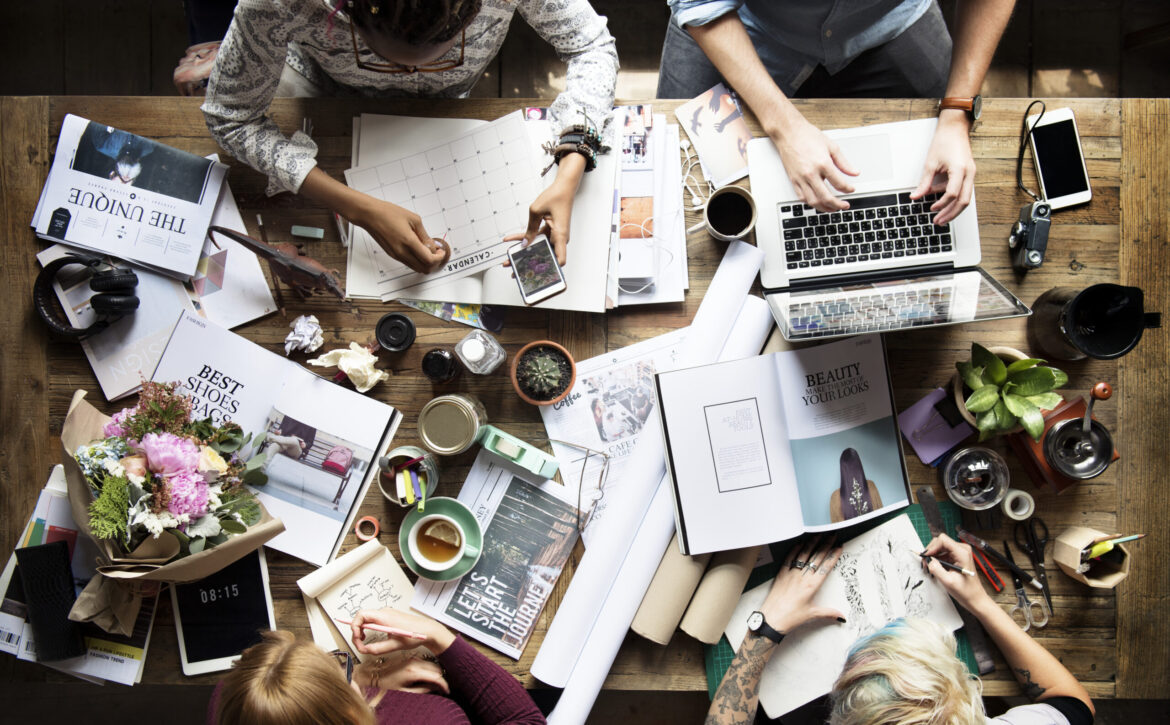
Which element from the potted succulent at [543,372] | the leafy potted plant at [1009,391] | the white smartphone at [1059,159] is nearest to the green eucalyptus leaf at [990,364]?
the leafy potted plant at [1009,391]

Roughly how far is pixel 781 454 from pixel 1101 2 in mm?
1906

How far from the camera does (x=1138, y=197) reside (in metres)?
1.27

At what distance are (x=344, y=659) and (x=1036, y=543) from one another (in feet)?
4.29

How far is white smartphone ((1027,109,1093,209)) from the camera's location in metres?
1.26

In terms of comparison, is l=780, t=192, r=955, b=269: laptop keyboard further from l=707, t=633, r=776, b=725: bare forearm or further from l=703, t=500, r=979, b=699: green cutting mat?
l=707, t=633, r=776, b=725: bare forearm

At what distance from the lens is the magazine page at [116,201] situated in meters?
1.26

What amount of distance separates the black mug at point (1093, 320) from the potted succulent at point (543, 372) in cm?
88

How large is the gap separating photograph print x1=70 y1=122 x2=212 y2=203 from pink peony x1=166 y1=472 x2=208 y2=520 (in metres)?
0.54

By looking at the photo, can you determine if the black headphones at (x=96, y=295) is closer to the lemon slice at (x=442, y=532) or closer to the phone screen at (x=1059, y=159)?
the lemon slice at (x=442, y=532)

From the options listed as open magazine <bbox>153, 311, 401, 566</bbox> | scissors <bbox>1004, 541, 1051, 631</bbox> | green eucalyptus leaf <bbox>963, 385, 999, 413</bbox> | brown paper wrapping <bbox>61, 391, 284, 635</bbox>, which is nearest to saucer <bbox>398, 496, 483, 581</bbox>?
open magazine <bbox>153, 311, 401, 566</bbox>

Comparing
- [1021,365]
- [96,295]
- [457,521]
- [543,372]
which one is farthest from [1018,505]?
[96,295]

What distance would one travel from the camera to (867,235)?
4.07ft

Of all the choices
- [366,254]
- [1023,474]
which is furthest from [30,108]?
[1023,474]

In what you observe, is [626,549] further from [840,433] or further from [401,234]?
[401,234]
